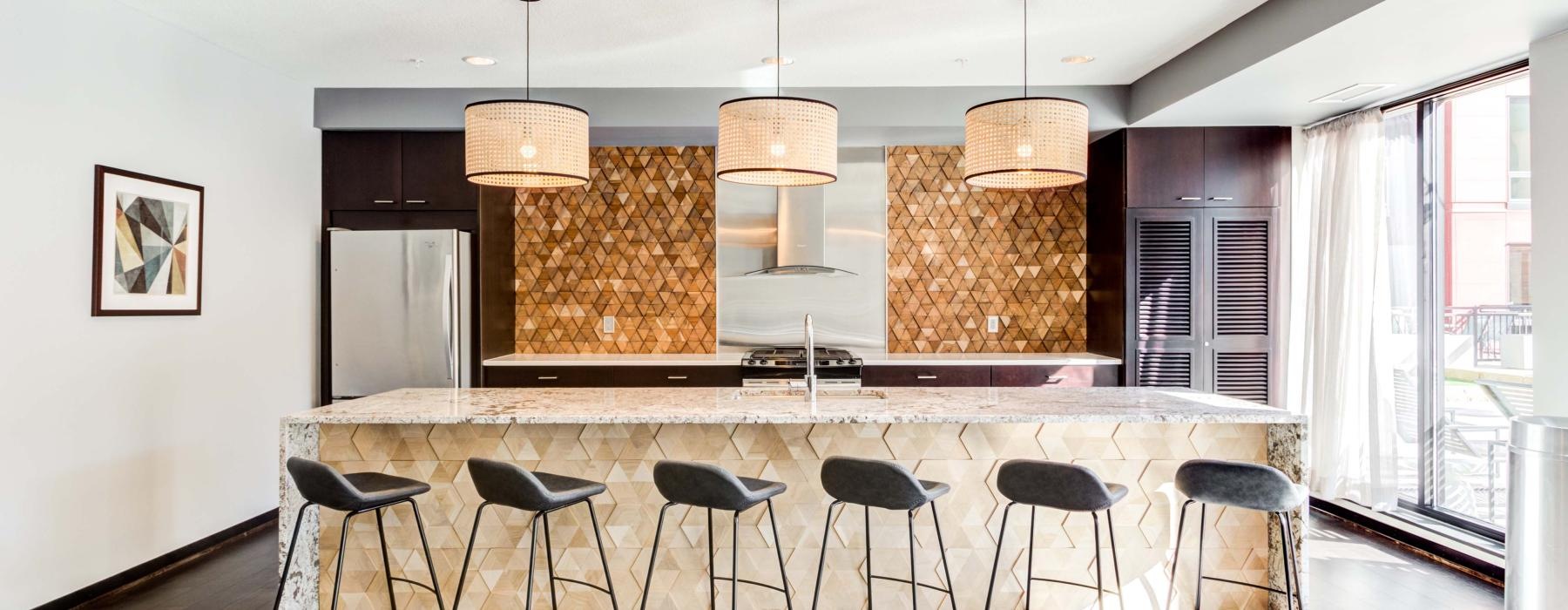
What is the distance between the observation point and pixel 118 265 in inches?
137

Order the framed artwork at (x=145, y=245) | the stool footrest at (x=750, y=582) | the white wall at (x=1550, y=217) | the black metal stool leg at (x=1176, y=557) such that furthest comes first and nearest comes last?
the framed artwork at (x=145, y=245) → the white wall at (x=1550, y=217) → the stool footrest at (x=750, y=582) → the black metal stool leg at (x=1176, y=557)

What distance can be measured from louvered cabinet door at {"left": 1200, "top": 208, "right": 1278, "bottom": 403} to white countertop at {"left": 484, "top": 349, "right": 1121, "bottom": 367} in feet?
1.86

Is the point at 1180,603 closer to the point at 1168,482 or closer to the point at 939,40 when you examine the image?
the point at 1168,482

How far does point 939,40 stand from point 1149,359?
7.54 feet

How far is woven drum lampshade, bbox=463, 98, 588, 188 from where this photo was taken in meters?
2.85

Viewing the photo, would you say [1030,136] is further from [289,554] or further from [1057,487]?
[289,554]

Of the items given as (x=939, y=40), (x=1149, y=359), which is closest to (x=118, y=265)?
(x=939, y=40)

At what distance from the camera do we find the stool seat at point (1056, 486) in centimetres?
247

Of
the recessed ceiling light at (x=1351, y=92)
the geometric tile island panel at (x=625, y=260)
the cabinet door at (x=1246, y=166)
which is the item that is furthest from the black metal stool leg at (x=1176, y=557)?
the geometric tile island panel at (x=625, y=260)

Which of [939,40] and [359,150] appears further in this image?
[359,150]

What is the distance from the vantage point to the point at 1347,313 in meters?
4.44

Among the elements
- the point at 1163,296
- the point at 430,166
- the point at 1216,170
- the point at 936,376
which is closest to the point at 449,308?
the point at 430,166

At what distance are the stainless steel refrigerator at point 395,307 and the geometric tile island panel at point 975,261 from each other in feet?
9.08

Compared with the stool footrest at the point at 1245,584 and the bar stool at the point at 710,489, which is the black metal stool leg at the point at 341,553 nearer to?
the bar stool at the point at 710,489
